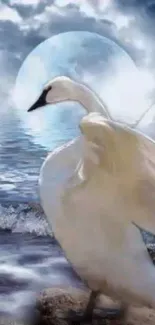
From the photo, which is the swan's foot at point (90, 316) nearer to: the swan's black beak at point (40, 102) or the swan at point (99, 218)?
the swan at point (99, 218)

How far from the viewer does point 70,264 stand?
4.86 ft

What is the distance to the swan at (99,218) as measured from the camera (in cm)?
133

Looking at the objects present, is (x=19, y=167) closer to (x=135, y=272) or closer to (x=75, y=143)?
(x=75, y=143)

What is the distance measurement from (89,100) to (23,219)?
28 centimetres

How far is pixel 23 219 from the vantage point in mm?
1575

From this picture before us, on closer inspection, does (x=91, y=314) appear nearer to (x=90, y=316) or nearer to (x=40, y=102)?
(x=90, y=316)

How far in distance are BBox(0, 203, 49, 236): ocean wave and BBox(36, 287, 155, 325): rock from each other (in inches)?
5.2

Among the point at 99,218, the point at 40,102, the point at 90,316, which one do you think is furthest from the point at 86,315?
the point at 40,102

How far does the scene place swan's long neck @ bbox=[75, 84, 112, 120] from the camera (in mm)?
1477

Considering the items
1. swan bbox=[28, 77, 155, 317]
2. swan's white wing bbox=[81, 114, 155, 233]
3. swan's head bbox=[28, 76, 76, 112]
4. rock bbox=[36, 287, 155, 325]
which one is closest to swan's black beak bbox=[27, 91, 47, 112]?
swan's head bbox=[28, 76, 76, 112]

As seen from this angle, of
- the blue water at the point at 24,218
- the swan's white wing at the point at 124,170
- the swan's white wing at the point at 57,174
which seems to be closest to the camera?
the swan's white wing at the point at 124,170

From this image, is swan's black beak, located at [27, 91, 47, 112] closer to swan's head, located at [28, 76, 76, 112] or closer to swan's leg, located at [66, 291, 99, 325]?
swan's head, located at [28, 76, 76, 112]

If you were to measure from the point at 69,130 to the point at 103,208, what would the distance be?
9.1 inches

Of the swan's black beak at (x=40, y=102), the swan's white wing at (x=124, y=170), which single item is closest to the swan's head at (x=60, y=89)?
the swan's black beak at (x=40, y=102)
